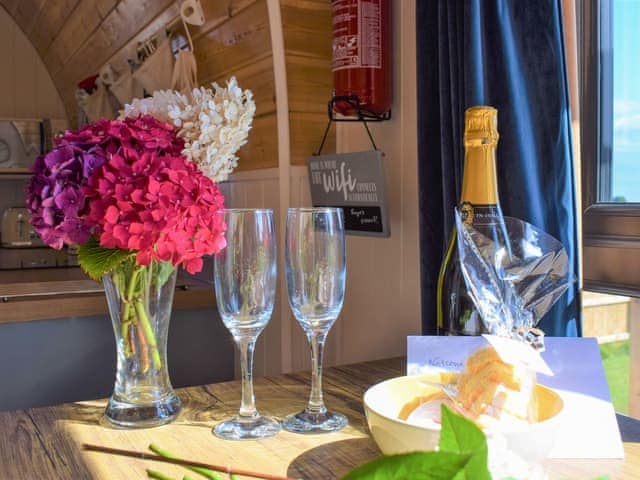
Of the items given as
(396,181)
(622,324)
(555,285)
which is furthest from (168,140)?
(622,324)

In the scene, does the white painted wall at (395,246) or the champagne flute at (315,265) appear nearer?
the champagne flute at (315,265)

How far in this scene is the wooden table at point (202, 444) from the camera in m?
0.74

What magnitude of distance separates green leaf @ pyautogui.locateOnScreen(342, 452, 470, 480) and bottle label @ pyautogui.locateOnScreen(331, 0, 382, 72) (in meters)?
1.20

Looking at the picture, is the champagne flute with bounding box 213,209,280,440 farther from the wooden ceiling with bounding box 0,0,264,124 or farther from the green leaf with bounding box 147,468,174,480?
the wooden ceiling with bounding box 0,0,264,124

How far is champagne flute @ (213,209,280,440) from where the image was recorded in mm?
833

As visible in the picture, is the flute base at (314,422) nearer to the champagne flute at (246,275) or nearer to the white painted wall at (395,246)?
the champagne flute at (246,275)

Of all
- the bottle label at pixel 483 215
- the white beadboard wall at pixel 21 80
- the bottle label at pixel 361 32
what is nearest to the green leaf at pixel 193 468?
the bottle label at pixel 483 215

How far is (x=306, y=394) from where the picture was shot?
1.06 metres

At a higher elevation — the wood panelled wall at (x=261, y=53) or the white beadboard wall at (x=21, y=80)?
the white beadboard wall at (x=21, y=80)

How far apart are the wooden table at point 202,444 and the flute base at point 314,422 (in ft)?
0.04

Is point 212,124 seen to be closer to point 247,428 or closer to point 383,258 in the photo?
point 247,428

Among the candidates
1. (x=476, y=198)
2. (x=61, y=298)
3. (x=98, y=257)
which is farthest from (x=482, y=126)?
(x=61, y=298)

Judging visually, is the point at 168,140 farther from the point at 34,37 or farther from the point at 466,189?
the point at 34,37


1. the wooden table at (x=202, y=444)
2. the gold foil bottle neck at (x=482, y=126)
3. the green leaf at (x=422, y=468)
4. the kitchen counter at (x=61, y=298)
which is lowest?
the wooden table at (x=202, y=444)
